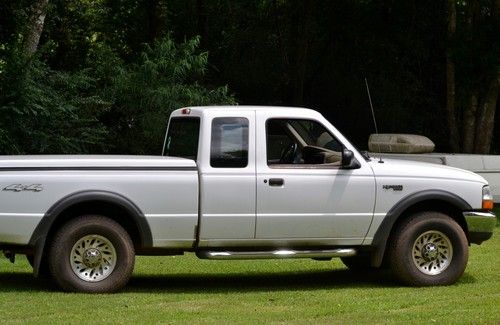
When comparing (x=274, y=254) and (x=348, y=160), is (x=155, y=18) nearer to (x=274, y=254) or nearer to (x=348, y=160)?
(x=348, y=160)

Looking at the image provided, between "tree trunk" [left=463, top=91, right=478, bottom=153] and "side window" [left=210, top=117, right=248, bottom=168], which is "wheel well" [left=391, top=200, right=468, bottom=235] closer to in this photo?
"side window" [left=210, top=117, right=248, bottom=168]

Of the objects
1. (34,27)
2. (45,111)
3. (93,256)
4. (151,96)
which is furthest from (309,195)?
(151,96)

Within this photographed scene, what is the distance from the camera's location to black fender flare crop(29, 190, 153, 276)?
10.2 m

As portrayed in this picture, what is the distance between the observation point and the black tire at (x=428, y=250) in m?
11.1

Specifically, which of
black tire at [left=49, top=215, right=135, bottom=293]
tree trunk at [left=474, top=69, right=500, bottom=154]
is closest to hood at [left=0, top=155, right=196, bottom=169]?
black tire at [left=49, top=215, right=135, bottom=293]

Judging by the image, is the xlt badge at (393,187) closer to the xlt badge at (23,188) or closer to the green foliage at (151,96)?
the xlt badge at (23,188)

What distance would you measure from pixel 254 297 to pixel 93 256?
1626mm

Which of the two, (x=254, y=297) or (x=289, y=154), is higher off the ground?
(x=289, y=154)

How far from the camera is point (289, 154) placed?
442 inches

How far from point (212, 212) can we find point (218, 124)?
0.94 meters

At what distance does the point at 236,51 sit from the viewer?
29328 millimetres

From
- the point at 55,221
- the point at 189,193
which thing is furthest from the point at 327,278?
the point at 55,221

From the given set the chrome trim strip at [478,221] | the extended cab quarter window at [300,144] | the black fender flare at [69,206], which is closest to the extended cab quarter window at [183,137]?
the extended cab quarter window at [300,144]

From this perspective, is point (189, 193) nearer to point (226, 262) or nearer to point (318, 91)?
point (226, 262)
